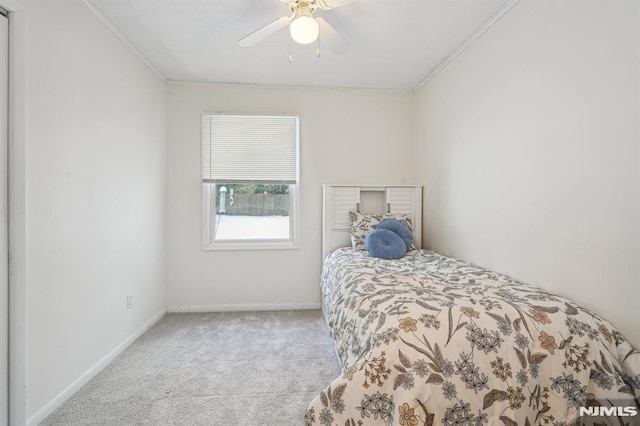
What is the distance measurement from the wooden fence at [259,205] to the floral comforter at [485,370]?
2293 mm

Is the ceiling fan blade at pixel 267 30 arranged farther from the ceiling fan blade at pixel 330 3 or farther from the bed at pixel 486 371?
the bed at pixel 486 371

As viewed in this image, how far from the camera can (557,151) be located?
1649 millimetres

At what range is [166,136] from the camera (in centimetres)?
325

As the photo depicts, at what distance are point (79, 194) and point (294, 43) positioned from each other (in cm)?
192

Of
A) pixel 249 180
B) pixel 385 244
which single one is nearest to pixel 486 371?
pixel 385 244

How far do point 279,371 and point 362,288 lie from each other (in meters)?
0.91

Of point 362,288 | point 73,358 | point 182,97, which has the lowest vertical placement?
point 73,358

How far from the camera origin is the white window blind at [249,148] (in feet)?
10.9

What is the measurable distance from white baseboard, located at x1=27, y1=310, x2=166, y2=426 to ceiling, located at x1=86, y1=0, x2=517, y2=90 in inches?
95.5

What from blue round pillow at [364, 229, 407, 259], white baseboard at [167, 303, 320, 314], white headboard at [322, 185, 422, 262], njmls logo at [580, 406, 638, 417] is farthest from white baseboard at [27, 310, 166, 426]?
njmls logo at [580, 406, 638, 417]

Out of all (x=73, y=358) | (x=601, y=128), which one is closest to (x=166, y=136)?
(x=73, y=358)

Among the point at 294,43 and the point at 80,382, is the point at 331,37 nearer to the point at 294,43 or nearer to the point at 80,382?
the point at 294,43

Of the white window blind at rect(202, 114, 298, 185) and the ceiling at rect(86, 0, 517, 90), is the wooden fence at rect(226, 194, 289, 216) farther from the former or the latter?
the ceiling at rect(86, 0, 517, 90)

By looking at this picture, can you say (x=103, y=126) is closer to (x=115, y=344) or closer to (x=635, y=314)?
(x=115, y=344)
